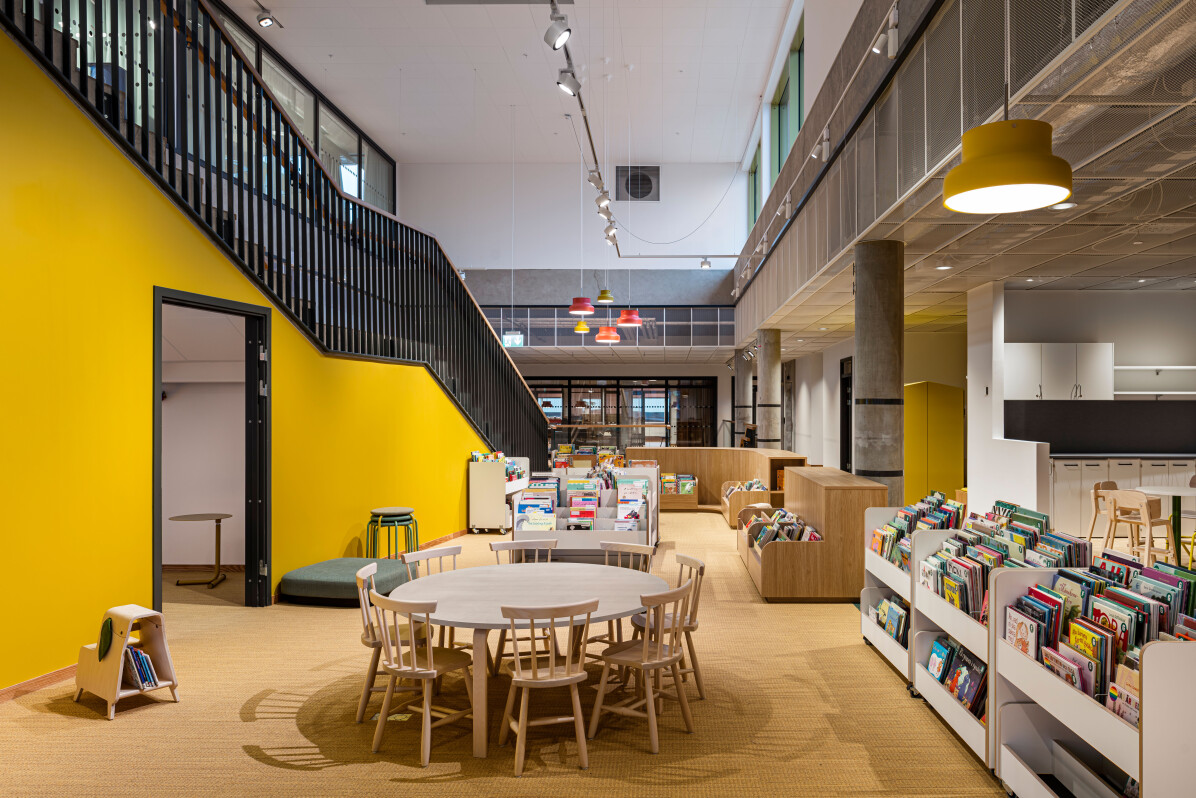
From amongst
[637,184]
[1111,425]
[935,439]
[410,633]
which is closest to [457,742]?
[410,633]

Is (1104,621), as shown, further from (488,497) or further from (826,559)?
(488,497)

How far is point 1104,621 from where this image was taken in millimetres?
2945

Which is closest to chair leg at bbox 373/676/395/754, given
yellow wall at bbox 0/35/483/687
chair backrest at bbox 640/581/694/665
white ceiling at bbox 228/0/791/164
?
chair backrest at bbox 640/581/694/665

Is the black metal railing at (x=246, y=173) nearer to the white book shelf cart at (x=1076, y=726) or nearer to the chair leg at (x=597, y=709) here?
the chair leg at (x=597, y=709)

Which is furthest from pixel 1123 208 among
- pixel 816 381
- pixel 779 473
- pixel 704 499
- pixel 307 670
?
pixel 816 381

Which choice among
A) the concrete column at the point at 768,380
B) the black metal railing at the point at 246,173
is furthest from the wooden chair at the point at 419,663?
the concrete column at the point at 768,380

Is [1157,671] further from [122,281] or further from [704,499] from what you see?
[704,499]

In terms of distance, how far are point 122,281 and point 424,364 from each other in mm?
4969

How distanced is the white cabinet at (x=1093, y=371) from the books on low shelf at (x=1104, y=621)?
27.8 feet

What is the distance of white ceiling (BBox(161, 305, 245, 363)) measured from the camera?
7.52 m

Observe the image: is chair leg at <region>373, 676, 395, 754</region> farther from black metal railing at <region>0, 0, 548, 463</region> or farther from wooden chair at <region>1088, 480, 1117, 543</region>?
wooden chair at <region>1088, 480, 1117, 543</region>

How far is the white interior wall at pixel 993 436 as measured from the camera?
29.8 ft

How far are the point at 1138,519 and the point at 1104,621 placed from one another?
6312mm

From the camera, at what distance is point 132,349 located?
5484mm
